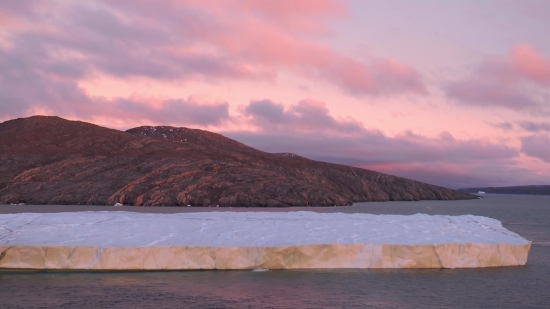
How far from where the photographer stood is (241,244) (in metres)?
21.2

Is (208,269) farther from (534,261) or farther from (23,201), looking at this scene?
(23,201)

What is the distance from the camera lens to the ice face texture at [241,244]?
2041cm

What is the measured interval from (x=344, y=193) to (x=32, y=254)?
109 meters

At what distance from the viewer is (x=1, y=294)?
1631 cm

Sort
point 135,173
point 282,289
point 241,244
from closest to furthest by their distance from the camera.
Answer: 1. point 282,289
2. point 241,244
3. point 135,173

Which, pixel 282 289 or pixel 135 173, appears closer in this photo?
Answer: pixel 282 289

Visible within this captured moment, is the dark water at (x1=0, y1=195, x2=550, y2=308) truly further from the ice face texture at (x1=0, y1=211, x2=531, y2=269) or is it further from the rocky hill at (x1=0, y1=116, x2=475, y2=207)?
the rocky hill at (x1=0, y1=116, x2=475, y2=207)

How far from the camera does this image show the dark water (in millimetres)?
15625

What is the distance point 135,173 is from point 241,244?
76107 mm

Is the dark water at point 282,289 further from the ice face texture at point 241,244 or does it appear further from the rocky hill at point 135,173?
the rocky hill at point 135,173

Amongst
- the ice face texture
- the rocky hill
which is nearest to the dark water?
the ice face texture

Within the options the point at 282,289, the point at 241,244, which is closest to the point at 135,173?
the point at 241,244

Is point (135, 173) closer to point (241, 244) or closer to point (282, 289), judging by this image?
point (241, 244)

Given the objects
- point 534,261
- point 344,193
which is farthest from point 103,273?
point 344,193
